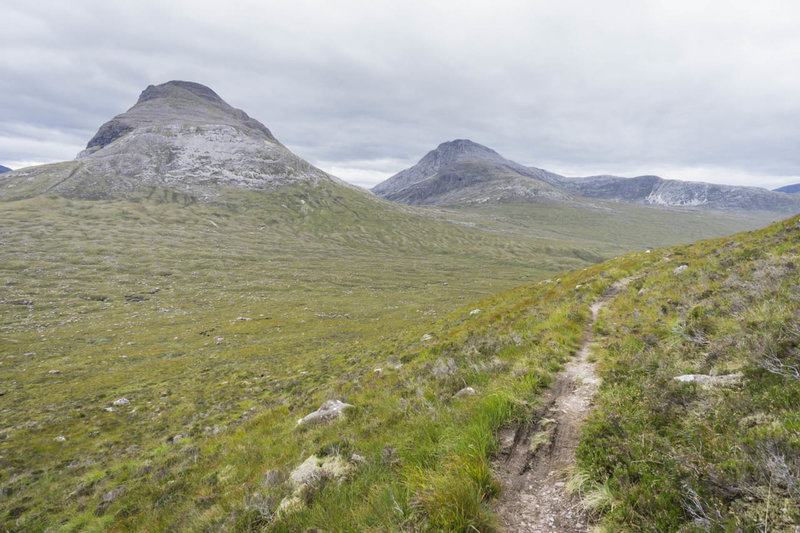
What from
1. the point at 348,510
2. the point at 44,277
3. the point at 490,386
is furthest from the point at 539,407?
the point at 44,277

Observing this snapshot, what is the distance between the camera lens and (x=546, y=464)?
4738 mm

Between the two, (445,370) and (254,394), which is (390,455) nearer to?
(445,370)

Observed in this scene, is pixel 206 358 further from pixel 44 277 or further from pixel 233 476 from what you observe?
pixel 44 277

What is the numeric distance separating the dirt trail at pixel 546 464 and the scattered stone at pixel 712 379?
1.58 meters

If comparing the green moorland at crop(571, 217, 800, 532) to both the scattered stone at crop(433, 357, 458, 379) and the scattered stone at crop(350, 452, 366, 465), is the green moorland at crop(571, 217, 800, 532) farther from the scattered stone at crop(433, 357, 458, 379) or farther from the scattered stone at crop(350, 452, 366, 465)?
the scattered stone at crop(433, 357, 458, 379)

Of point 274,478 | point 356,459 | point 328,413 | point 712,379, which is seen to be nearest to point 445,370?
point 328,413

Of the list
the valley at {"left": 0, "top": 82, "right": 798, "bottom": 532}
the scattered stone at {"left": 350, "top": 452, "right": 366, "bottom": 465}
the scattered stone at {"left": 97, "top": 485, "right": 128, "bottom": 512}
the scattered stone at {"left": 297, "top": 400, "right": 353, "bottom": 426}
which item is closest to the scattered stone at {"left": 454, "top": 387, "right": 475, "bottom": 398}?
the valley at {"left": 0, "top": 82, "right": 798, "bottom": 532}

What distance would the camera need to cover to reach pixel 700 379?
5527 mm

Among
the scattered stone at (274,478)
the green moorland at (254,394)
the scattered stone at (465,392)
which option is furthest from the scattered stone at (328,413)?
the scattered stone at (465,392)

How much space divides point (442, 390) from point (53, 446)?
880 inches

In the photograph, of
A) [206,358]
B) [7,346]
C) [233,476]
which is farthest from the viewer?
[7,346]

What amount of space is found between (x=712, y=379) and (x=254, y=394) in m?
24.1

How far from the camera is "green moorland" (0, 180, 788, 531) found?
5.41 m

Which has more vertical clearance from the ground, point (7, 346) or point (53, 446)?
point (53, 446)
